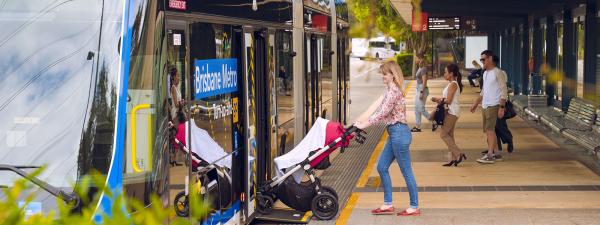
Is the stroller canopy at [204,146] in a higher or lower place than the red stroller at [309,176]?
higher

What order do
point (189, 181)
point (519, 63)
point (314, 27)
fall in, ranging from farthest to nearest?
1. point (519, 63)
2. point (314, 27)
3. point (189, 181)

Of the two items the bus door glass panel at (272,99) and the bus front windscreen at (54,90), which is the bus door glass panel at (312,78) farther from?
the bus front windscreen at (54,90)

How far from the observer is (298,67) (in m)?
12.0

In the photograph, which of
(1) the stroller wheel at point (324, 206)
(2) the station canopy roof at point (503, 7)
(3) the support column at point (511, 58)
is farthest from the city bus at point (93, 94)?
(3) the support column at point (511, 58)

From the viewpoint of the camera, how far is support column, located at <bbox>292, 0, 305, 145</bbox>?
37.6ft

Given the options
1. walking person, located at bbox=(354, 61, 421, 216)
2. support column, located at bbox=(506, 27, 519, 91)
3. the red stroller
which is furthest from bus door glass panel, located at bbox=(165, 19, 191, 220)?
support column, located at bbox=(506, 27, 519, 91)

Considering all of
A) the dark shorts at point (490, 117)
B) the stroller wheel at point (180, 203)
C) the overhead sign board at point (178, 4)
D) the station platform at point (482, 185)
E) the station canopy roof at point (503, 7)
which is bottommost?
the station platform at point (482, 185)

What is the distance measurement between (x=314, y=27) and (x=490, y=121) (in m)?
2.90

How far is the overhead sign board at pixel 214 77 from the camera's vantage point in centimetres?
669

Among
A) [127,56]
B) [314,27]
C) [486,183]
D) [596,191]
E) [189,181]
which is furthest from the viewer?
[314,27]

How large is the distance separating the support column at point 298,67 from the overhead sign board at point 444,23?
76.2 feet

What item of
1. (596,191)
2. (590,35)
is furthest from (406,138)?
(590,35)

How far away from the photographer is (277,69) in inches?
388

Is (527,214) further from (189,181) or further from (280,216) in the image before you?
(189,181)
